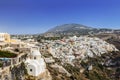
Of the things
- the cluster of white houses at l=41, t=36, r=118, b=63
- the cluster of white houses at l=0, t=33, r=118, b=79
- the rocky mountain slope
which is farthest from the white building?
the cluster of white houses at l=41, t=36, r=118, b=63

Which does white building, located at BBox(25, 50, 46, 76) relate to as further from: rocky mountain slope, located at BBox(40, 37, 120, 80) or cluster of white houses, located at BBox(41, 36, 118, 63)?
cluster of white houses, located at BBox(41, 36, 118, 63)

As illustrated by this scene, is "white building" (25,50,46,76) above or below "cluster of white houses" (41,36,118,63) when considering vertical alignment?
above

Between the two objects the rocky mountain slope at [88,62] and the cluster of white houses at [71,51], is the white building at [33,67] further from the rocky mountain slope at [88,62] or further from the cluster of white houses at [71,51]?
the cluster of white houses at [71,51]

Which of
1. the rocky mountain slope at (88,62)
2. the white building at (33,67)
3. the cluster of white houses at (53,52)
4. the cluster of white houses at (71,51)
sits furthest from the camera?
the cluster of white houses at (71,51)

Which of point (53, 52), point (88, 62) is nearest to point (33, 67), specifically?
point (53, 52)

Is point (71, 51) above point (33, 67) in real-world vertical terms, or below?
below

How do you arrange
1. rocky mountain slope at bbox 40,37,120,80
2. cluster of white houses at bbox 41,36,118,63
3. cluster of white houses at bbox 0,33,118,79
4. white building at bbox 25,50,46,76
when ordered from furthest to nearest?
cluster of white houses at bbox 41,36,118,63
rocky mountain slope at bbox 40,37,120,80
cluster of white houses at bbox 0,33,118,79
white building at bbox 25,50,46,76

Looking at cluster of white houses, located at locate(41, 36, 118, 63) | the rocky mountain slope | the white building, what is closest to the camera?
the white building

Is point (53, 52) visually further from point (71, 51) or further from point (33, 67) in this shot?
point (33, 67)

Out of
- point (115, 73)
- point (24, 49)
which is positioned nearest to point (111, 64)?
point (115, 73)

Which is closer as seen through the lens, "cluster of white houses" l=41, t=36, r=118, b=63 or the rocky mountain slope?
the rocky mountain slope

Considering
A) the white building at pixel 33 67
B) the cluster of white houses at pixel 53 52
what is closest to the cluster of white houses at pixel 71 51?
the cluster of white houses at pixel 53 52
